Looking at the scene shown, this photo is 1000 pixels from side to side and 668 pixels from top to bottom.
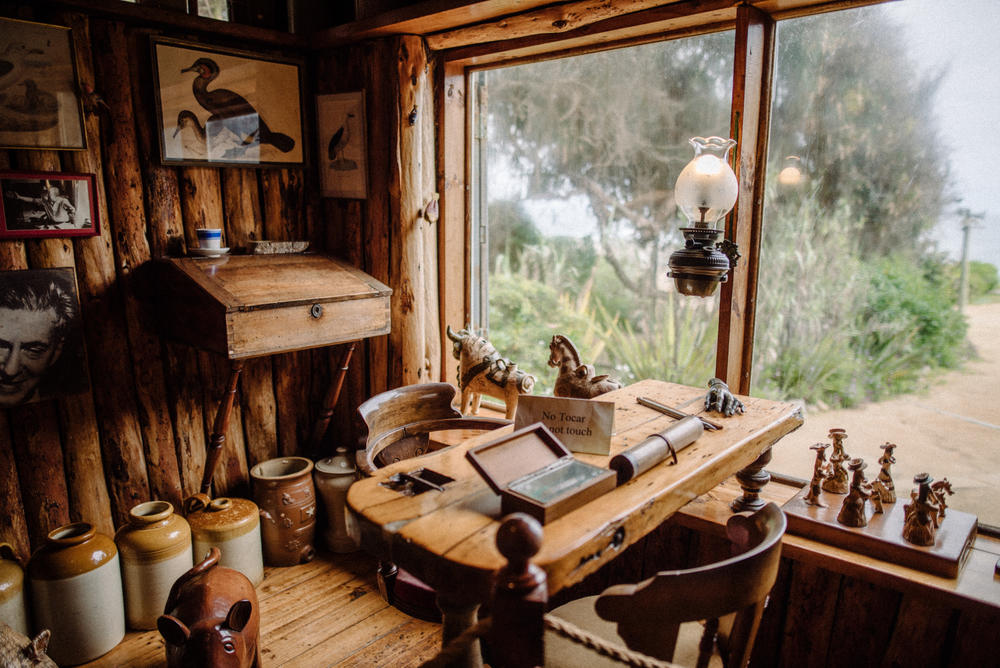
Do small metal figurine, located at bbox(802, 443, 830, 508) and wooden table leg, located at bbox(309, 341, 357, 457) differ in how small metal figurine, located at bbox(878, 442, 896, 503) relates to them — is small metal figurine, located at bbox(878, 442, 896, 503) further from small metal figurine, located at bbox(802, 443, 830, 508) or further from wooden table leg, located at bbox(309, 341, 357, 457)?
wooden table leg, located at bbox(309, 341, 357, 457)

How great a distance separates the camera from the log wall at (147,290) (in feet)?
8.39

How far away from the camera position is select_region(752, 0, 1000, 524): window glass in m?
2.05

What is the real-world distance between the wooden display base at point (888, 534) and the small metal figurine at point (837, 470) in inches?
1.0

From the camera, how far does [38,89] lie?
7.94 feet

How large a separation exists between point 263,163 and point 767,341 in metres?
2.44

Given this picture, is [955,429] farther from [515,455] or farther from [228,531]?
[228,531]

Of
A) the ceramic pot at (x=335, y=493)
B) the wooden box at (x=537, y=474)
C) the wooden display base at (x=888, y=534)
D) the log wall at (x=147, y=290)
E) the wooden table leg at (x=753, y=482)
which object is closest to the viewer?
the wooden box at (x=537, y=474)

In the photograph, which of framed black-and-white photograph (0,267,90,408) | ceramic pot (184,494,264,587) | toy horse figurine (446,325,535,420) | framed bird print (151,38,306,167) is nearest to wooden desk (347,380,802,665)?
toy horse figurine (446,325,535,420)

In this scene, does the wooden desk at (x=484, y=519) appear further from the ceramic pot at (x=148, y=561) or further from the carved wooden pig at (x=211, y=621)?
the ceramic pot at (x=148, y=561)

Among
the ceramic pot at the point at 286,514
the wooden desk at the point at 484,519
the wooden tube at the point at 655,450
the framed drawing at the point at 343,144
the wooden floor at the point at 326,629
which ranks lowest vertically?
the wooden floor at the point at 326,629

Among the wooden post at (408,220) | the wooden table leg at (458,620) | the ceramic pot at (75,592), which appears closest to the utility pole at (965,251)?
the wooden table leg at (458,620)

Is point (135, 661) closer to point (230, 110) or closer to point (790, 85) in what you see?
point (230, 110)

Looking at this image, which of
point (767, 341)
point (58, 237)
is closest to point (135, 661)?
point (58, 237)

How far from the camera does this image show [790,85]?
2.32 metres
